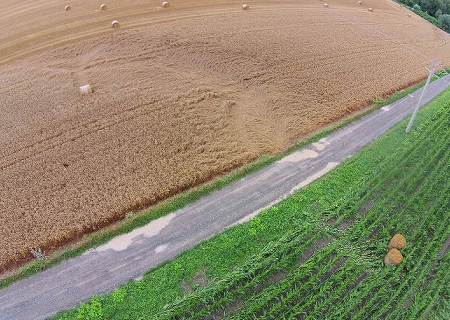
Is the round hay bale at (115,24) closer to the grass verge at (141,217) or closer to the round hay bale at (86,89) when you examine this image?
the round hay bale at (86,89)

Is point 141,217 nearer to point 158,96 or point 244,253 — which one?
point 244,253

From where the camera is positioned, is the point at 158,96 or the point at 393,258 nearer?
the point at 393,258

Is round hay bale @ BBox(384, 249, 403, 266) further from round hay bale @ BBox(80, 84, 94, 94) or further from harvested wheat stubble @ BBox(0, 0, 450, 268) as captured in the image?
round hay bale @ BBox(80, 84, 94, 94)

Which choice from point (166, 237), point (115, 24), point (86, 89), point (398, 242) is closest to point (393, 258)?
point (398, 242)

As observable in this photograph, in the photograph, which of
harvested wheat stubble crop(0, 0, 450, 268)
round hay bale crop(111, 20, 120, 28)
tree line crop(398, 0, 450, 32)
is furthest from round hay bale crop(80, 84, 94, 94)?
tree line crop(398, 0, 450, 32)

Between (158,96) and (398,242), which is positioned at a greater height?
(158,96)

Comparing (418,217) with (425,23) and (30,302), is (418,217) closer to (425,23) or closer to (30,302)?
(30,302)

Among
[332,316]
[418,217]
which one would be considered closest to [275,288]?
[332,316]
